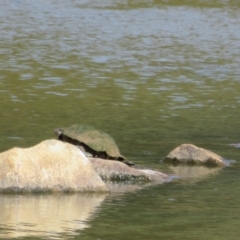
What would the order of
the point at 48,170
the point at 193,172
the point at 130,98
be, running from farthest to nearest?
the point at 130,98 → the point at 193,172 → the point at 48,170

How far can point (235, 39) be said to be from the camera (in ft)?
97.4

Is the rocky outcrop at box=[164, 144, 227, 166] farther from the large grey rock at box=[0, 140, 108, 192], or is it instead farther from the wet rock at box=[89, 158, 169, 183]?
the large grey rock at box=[0, 140, 108, 192]

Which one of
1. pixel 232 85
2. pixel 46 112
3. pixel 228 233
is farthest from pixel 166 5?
pixel 228 233

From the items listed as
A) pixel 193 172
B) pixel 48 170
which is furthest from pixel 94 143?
pixel 48 170

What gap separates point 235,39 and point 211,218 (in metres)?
20.9

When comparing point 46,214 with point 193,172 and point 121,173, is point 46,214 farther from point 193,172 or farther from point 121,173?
point 193,172

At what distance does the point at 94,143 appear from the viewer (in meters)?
11.8

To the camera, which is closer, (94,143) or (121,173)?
(121,173)

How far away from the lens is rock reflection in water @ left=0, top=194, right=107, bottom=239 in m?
8.25

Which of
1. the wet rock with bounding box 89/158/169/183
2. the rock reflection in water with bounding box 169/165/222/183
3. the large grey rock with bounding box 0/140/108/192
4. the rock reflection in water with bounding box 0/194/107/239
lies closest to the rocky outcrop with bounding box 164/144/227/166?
the rock reflection in water with bounding box 169/165/222/183

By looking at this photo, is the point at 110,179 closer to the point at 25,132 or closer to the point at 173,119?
the point at 25,132

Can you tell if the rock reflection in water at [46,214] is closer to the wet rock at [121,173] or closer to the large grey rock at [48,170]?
the large grey rock at [48,170]

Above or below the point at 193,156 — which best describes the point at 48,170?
above

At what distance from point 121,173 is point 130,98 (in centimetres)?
757
